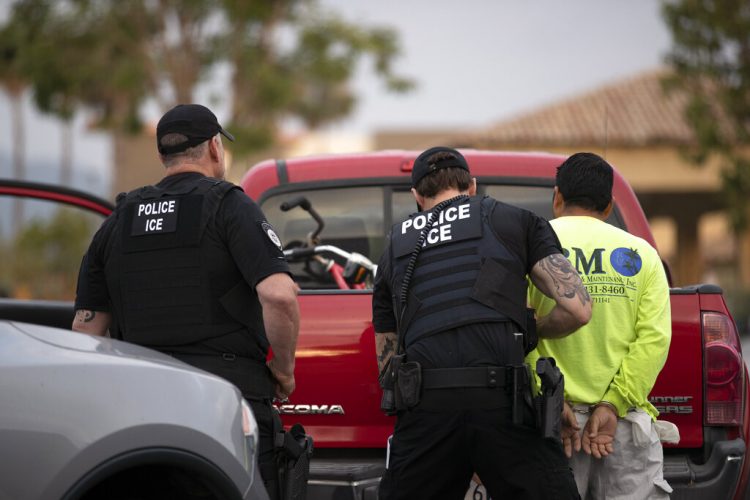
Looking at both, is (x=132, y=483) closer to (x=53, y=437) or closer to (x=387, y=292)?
(x=53, y=437)

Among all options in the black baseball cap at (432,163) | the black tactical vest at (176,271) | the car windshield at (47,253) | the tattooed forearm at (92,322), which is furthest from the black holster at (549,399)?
the car windshield at (47,253)

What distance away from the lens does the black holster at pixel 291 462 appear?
13.5 feet

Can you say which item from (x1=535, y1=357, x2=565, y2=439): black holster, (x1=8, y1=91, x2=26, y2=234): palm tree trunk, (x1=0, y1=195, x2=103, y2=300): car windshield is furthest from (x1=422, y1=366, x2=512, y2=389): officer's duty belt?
(x1=8, y1=91, x2=26, y2=234): palm tree trunk

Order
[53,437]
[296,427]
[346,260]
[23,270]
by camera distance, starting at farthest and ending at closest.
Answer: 1. [23,270]
2. [346,260]
3. [296,427]
4. [53,437]

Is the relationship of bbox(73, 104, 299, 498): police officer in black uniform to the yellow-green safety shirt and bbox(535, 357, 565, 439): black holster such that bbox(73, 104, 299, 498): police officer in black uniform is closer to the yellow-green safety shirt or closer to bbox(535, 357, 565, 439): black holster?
bbox(535, 357, 565, 439): black holster

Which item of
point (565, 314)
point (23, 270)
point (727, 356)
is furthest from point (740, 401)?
point (23, 270)

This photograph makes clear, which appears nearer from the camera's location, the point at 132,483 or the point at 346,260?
the point at 132,483

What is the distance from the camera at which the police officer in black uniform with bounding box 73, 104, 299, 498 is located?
404 cm

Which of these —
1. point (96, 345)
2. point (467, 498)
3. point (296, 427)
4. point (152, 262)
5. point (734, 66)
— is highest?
point (734, 66)

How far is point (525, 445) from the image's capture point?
3924mm

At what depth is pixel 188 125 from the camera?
421cm

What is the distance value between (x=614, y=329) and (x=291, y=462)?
1.16 metres

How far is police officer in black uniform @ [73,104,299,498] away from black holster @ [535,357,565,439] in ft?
2.62

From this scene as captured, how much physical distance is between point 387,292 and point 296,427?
539 millimetres
